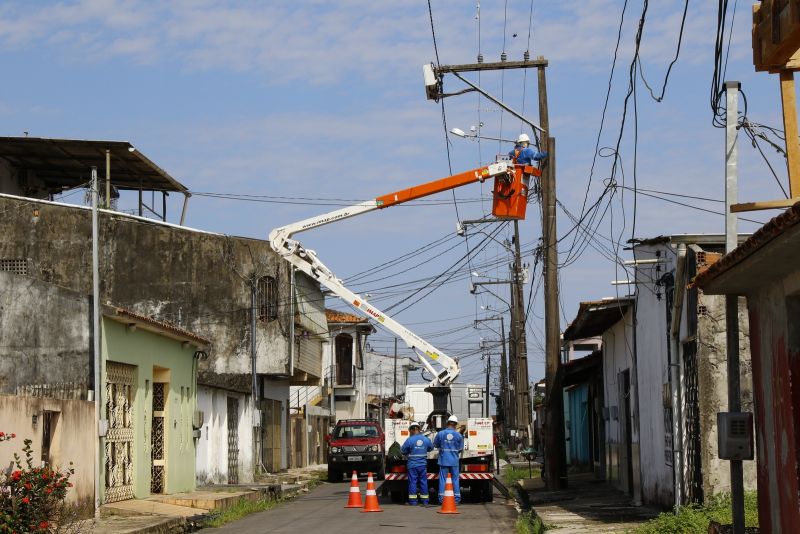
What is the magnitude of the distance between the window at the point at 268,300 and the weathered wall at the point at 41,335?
56.9 ft

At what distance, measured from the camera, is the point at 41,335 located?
2020cm

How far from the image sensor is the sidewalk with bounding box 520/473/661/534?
17.7 metres

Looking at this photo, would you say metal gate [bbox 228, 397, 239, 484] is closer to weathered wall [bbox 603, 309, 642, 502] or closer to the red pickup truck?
the red pickup truck

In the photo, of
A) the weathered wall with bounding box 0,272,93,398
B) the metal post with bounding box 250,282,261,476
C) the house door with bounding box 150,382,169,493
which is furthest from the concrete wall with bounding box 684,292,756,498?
the metal post with bounding box 250,282,261,476

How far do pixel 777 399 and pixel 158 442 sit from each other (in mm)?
17185

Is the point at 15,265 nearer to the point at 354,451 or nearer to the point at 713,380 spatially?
the point at 354,451

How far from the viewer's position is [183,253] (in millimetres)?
37562

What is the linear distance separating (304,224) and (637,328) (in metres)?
10.7

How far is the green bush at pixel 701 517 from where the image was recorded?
46.8 ft

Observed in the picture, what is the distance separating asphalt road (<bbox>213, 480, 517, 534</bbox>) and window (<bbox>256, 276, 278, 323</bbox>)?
505 inches

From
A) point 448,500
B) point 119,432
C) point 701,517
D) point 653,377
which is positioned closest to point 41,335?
point 119,432

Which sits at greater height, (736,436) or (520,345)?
(520,345)

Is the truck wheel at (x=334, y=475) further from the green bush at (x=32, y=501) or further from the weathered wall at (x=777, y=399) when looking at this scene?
the weathered wall at (x=777, y=399)

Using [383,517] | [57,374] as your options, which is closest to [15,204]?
[57,374]
